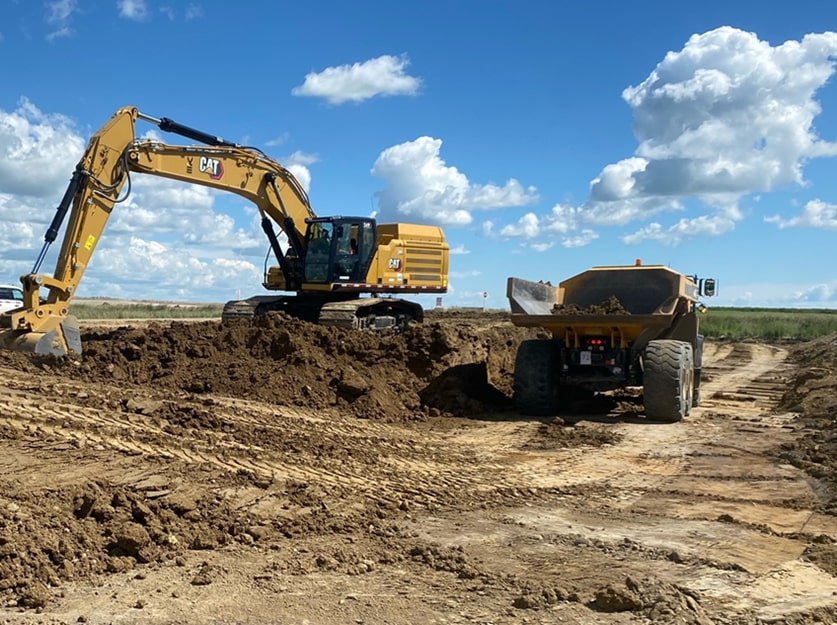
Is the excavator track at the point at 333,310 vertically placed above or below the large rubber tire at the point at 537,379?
above

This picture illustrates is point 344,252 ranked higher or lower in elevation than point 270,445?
higher

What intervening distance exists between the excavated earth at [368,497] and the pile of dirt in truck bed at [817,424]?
6 cm

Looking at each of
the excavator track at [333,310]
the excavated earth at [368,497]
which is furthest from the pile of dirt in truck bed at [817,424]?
the excavator track at [333,310]

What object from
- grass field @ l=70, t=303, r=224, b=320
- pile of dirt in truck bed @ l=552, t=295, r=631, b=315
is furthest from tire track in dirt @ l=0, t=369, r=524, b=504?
grass field @ l=70, t=303, r=224, b=320

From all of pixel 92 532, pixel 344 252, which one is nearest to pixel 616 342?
pixel 344 252

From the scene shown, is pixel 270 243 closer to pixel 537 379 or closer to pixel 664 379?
pixel 537 379

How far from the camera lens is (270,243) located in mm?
16500

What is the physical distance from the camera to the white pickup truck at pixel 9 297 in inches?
712

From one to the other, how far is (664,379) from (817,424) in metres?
2.09

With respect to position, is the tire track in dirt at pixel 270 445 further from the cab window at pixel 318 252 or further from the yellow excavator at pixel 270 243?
the cab window at pixel 318 252

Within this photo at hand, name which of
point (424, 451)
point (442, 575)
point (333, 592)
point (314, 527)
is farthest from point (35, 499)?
point (424, 451)

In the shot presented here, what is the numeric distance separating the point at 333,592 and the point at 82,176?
33.1 ft

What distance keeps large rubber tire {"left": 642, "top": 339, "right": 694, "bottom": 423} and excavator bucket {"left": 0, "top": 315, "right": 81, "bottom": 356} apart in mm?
8713

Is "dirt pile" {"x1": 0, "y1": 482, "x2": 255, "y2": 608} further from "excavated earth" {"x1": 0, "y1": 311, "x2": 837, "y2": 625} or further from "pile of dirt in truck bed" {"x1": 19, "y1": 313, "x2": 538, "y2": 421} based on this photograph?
"pile of dirt in truck bed" {"x1": 19, "y1": 313, "x2": 538, "y2": 421}
